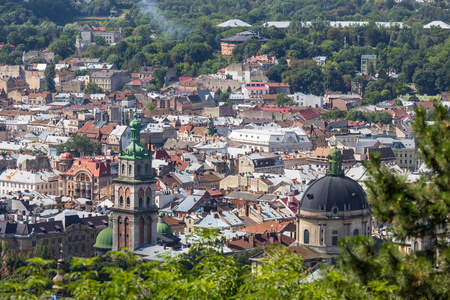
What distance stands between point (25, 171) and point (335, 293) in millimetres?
69889

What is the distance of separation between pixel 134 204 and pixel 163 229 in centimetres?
326

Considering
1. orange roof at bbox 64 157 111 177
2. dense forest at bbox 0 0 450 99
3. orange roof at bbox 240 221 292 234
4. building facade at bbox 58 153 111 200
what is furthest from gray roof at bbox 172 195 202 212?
dense forest at bbox 0 0 450 99

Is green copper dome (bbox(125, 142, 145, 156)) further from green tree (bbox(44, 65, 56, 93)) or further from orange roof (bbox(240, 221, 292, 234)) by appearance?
green tree (bbox(44, 65, 56, 93))

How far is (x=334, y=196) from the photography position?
2045 inches

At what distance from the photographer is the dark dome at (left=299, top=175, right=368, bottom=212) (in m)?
51.8

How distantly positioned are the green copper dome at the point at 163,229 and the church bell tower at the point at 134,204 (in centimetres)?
201

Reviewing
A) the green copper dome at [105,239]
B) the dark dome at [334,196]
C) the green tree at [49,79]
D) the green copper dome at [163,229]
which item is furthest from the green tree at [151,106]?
the dark dome at [334,196]

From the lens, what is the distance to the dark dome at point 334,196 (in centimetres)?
5184

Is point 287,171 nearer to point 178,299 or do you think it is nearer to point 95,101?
point 95,101

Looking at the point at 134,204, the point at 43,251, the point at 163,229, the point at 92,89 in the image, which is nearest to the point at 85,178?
the point at 163,229

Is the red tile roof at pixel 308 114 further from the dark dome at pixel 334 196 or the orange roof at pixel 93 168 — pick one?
the dark dome at pixel 334 196

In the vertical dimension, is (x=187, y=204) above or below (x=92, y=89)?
above

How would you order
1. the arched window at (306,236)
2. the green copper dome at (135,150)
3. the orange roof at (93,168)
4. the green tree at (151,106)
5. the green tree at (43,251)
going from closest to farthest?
the arched window at (306,236)
the green tree at (43,251)
the green copper dome at (135,150)
the orange roof at (93,168)
the green tree at (151,106)

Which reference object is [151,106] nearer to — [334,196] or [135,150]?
[135,150]
